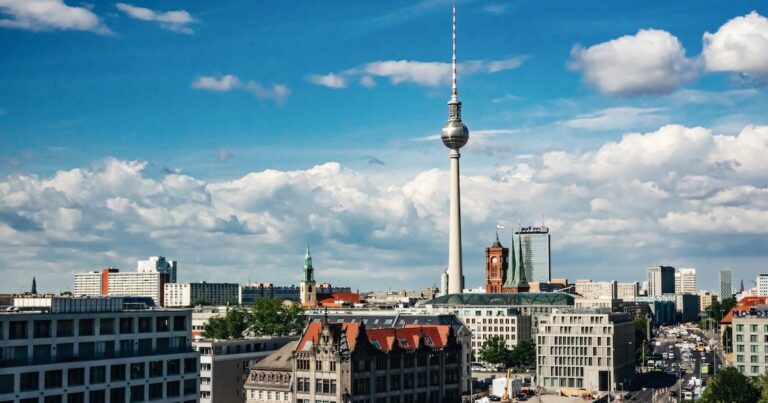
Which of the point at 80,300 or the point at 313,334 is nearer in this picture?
the point at 80,300

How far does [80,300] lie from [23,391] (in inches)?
598

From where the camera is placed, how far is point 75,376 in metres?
121

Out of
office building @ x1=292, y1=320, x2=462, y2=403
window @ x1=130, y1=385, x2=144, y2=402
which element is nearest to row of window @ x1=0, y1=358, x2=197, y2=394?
window @ x1=130, y1=385, x2=144, y2=402

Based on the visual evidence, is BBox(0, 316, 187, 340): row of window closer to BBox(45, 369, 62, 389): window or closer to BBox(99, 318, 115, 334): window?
BBox(99, 318, 115, 334): window

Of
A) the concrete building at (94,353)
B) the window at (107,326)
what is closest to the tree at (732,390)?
the concrete building at (94,353)

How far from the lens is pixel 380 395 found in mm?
183250

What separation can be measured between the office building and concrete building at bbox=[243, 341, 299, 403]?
8.70 ft

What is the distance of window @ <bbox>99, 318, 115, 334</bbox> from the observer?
126 metres

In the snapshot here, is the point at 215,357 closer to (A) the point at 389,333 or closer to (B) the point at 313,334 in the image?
(B) the point at 313,334

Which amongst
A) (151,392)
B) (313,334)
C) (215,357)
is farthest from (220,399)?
(151,392)

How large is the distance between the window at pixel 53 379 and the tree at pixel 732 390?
118 meters

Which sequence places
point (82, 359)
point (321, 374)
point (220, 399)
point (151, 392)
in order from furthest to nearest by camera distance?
point (220, 399)
point (321, 374)
point (151, 392)
point (82, 359)

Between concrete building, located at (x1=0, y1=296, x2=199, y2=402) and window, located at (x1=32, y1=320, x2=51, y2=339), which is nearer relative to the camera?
concrete building, located at (x1=0, y1=296, x2=199, y2=402)

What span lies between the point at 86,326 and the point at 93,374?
589 centimetres
